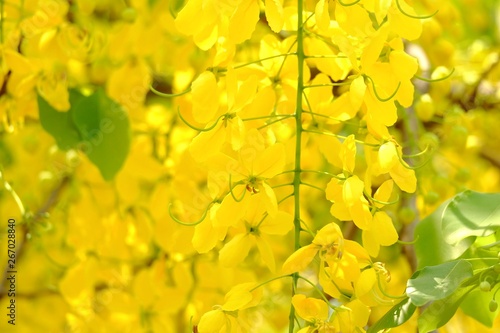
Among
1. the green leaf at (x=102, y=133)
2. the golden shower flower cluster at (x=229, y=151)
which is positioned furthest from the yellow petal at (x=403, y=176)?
the green leaf at (x=102, y=133)

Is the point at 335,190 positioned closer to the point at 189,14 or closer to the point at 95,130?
the point at 189,14

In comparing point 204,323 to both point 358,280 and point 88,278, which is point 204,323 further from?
point 88,278

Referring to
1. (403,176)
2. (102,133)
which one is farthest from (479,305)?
(102,133)

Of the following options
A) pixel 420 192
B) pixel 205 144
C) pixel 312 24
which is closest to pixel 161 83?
pixel 420 192

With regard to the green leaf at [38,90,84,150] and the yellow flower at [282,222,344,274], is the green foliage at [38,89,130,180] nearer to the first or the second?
the green leaf at [38,90,84,150]

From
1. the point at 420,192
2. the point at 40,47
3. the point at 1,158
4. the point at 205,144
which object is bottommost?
the point at 1,158

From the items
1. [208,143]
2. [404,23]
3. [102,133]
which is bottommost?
[102,133]

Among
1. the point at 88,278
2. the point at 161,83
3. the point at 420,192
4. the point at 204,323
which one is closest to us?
the point at 204,323

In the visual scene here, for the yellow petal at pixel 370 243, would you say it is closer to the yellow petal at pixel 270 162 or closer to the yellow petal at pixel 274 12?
the yellow petal at pixel 270 162
